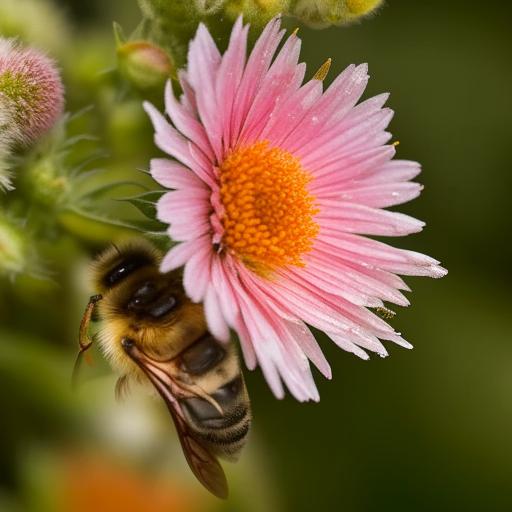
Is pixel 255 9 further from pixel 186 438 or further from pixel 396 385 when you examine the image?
pixel 396 385

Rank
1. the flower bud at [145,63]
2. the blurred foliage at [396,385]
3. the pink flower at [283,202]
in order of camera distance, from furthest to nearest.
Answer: the blurred foliage at [396,385] → the flower bud at [145,63] → the pink flower at [283,202]

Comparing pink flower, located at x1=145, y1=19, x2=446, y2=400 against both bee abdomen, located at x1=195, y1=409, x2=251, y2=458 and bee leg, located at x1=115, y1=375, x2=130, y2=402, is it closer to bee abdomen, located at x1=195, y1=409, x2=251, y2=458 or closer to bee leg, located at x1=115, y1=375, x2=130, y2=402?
A: bee abdomen, located at x1=195, y1=409, x2=251, y2=458

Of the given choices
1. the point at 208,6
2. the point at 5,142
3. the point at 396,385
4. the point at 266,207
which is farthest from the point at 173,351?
the point at 396,385

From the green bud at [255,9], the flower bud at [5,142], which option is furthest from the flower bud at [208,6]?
the flower bud at [5,142]

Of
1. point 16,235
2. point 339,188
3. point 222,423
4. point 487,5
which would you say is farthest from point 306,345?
point 487,5

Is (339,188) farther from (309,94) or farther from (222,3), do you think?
(222,3)

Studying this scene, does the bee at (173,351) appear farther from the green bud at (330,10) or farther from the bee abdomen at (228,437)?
the green bud at (330,10)
